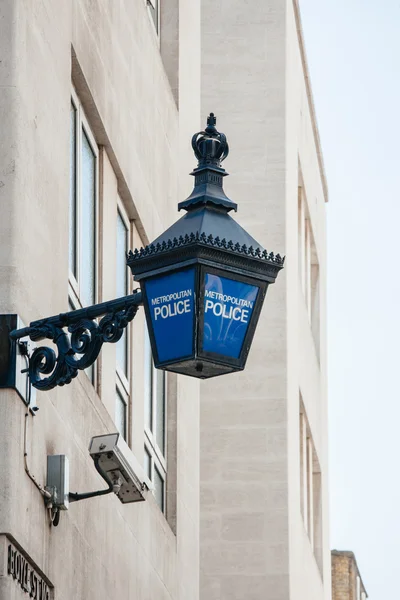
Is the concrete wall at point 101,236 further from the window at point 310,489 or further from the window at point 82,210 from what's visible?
the window at point 310,489

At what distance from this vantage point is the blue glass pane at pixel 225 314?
9164mm

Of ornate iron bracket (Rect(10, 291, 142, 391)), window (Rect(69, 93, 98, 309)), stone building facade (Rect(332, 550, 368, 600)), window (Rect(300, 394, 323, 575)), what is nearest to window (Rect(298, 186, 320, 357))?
window (Rect(300, 394, 323, 575))

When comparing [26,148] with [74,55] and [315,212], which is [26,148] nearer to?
[74,55]

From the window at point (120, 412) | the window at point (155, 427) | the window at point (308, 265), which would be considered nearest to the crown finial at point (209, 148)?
the window at point (120, 412)

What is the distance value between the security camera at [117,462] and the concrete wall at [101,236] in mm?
203

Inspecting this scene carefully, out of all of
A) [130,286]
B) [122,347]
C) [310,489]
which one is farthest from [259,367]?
[122,347]

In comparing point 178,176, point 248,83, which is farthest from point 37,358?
point 248,83

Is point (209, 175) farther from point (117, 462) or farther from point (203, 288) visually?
point (117, 462)

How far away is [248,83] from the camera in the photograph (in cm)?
3088

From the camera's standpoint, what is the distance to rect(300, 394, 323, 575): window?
3306cm

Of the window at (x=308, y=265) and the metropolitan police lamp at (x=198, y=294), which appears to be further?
the window at (x=308, y=265)

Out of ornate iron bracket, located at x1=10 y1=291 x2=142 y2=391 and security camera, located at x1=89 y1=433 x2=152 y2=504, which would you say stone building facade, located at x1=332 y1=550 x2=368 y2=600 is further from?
ornate iron bracket, located at x1=10 y1=291 x2=142 y2=391

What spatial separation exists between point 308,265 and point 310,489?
483cm

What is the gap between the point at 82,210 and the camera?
14344 millimetres
